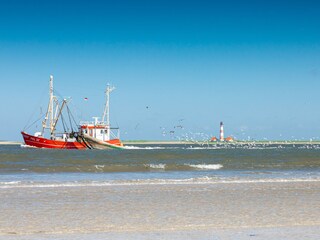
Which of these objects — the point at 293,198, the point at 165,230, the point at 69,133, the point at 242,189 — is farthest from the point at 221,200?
the point at 69,133

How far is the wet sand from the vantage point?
11383 mm

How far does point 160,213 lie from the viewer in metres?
15.0

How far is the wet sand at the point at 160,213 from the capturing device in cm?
1138

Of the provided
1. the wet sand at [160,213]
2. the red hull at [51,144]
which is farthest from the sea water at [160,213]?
the red hull at [51,144]

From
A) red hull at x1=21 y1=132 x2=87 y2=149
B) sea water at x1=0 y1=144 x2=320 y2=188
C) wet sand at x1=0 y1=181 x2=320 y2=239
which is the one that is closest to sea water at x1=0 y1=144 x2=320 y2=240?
wet sand at x1=0 y1=181 x2=320 y2=239

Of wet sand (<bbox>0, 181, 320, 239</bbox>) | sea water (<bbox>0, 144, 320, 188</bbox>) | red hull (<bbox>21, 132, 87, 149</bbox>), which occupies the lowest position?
wet sand (<bbox>0, 181, 320, 239</bbox>)

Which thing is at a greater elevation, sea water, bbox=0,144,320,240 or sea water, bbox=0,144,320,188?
sea water, bbox=0,144,320,188

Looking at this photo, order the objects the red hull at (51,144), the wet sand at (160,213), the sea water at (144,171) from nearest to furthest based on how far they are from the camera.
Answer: the wet sand at (160,213), the sea water at (144,171), the red hull at (51,144)

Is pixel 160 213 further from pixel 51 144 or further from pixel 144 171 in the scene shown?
pixel 51 144

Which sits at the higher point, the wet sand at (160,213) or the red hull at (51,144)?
the red hull at (51,144)

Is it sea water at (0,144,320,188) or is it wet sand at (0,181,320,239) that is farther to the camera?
sea water at (0,144,320,188)

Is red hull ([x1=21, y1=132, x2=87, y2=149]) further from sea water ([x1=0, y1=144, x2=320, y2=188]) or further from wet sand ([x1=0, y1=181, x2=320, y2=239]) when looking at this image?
wet sand ([x1=0, y1=181, x2=320, y2=239])

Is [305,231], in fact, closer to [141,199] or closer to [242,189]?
[141,199]

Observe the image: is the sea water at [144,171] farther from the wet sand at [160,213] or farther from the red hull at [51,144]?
the red hull at [51,144]
